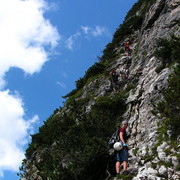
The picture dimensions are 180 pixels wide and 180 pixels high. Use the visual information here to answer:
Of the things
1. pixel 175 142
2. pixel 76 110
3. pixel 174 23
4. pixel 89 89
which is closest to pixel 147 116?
pixel 175 142

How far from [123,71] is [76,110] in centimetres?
475

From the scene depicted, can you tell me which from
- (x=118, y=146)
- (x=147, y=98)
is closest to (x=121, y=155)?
(x=118, y=146)

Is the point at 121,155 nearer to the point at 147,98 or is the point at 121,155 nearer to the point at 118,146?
the point at 118,146

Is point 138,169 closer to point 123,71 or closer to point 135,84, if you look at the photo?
point 135,84

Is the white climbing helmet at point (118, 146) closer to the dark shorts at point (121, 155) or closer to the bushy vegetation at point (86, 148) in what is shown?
the dark shorts at point (121, 155)

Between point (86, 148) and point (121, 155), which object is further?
point (86, 148)

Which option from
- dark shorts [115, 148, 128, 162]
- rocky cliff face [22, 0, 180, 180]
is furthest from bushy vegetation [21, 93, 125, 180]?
dark shorts [115, 148, 128, 162]

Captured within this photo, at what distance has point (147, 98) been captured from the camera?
11.5m

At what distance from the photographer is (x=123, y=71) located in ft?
60.8

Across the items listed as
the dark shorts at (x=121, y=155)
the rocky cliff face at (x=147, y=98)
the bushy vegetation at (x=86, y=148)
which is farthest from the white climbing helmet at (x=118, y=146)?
the bushy vegetation at (x=86, y=148)

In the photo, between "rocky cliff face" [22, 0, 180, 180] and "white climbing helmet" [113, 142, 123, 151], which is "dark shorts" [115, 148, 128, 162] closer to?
"white climbing helmet" [113, 142, 123, 151]

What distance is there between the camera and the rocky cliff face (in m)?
6.58

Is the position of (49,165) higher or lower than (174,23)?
lower

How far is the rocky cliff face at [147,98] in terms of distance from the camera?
259 inches
